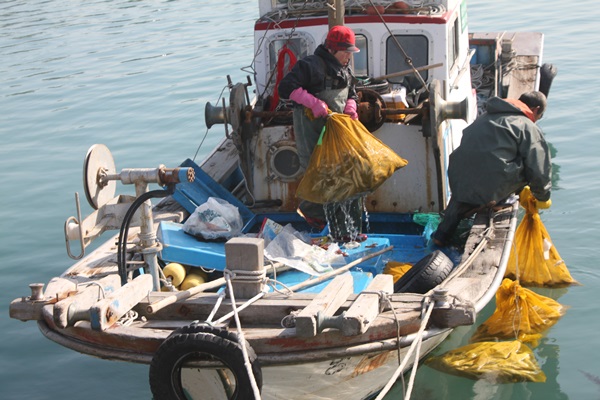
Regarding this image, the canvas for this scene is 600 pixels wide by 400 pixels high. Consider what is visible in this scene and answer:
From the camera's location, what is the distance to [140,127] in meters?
15.9

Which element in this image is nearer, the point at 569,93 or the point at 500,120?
the point at 500,120

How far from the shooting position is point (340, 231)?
799 cm

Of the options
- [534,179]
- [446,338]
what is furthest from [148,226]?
[534,179]

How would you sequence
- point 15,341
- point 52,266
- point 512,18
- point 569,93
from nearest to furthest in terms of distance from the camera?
1. point 15,341
2. point 52,266
3. point 569,93
4. point 512,18

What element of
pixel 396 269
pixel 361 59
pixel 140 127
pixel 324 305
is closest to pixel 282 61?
pixel 361 59

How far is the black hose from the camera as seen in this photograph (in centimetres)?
580

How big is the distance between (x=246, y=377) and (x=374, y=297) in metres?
0.94

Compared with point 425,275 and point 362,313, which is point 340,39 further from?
point 362,313

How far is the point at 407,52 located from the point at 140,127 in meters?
8.40

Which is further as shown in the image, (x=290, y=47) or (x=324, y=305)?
(x=290, y=47)

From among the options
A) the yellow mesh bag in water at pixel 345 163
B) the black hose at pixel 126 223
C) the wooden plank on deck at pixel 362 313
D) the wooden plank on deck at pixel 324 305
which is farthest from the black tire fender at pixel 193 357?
the yellow mesh bag in water at pixel 345 163

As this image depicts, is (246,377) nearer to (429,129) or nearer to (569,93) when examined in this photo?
(429,129)

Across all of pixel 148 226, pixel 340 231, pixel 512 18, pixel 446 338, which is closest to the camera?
pixel 148 226

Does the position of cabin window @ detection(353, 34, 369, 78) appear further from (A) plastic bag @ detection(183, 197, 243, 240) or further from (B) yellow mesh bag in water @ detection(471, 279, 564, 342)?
(B) yellow mesh bag in water @ detection(471, 279, 564, 342)
